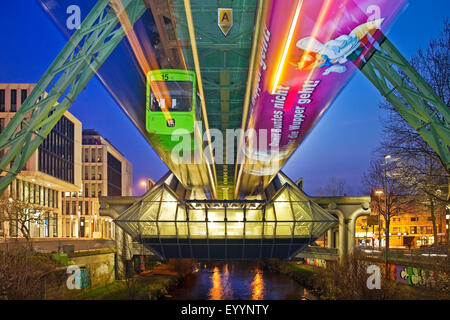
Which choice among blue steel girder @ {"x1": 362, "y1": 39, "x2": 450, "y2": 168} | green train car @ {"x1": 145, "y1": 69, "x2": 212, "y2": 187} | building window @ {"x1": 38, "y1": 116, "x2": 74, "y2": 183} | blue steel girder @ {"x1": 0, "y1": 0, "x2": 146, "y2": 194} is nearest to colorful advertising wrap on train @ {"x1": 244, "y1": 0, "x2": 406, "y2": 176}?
blue steel girder @ {"x1": 362, "y1": 39, "x2": 450, "y2": 168}

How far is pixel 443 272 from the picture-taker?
19938 millimetres

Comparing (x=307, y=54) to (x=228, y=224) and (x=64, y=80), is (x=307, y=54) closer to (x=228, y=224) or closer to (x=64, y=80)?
(x=64, y=80)

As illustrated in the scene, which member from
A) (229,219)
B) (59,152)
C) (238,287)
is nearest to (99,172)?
(59,152)

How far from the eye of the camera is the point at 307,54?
643 inches

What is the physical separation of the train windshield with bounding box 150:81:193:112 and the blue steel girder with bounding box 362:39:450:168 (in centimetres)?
808

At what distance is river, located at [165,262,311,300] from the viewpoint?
34219mm

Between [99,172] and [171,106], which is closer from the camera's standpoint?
[171,106]

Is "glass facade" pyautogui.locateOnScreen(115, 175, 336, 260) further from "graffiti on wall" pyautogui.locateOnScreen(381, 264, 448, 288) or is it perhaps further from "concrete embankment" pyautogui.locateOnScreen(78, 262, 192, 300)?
"graffiti on wall" pyautogui.locateOnScreen(381, 264, 448, 288)

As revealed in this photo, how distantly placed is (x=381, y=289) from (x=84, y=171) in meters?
109

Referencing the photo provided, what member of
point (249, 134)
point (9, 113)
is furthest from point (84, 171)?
point (249, 134)

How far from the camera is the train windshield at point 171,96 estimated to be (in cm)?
2105

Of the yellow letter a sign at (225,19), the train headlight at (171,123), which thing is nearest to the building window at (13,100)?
the train headlight at (171,123)

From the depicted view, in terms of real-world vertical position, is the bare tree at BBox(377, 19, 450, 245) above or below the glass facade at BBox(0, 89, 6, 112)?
below

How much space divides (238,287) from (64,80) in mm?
25639
